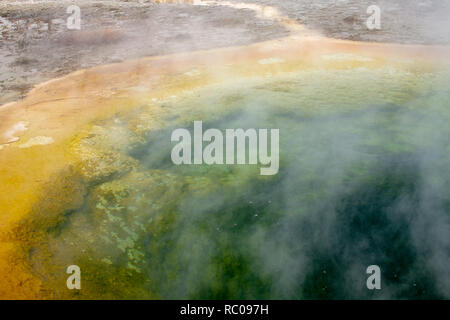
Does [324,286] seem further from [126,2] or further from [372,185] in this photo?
[126,2]

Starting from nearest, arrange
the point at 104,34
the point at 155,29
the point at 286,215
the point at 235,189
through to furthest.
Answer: the point at 286,215 < the point at 235,189 < the point at 104,34 < the point at 155,29

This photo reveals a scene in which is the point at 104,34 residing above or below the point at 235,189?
above

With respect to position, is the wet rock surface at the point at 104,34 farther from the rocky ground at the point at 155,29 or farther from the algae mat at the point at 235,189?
the algae mat at the point at 235,189

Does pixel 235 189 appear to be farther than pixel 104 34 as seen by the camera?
No

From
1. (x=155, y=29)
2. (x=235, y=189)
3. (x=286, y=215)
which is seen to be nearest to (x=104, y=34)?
(x=155, y=29)

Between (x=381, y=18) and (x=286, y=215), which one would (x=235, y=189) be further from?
(x=381, y=18)

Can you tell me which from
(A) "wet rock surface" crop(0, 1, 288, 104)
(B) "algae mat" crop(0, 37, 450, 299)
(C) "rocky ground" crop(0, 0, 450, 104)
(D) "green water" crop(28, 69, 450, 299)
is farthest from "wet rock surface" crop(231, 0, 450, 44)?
(D) "green water" crop(28, 69, 450, 299)

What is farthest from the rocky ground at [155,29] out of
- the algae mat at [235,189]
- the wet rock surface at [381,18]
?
the algae mat at [235,189]

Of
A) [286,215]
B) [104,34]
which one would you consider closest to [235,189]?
[286,215]

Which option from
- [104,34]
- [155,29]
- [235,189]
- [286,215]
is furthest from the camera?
[155,29]

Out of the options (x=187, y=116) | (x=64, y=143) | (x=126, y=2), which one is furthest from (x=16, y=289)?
(x=126, y=2)
